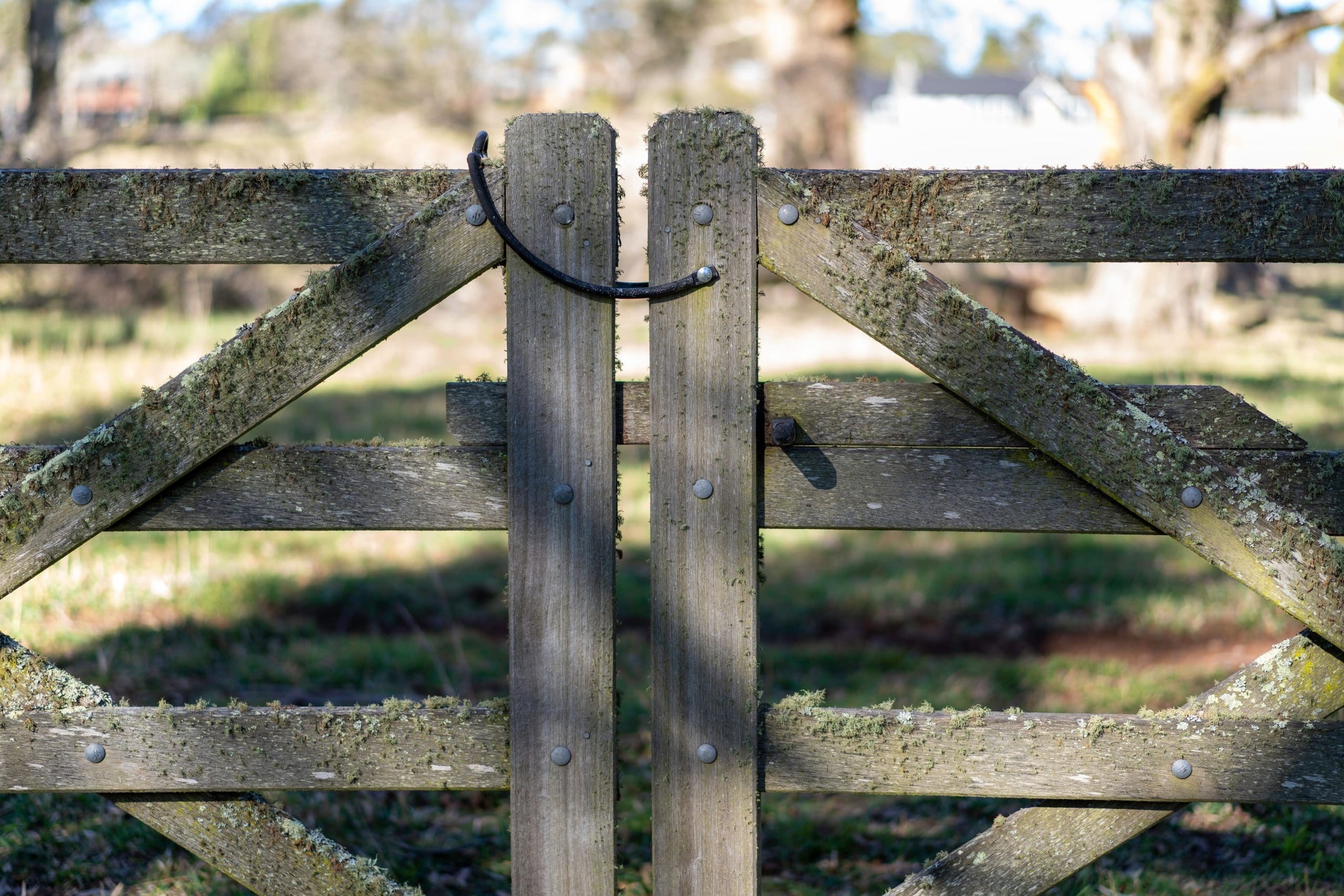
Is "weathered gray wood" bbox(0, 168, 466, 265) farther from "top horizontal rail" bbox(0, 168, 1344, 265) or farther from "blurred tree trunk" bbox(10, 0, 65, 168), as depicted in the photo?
"blurred tree trunk" bbox(10, 0, 65, 168)

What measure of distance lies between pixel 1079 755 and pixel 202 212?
195 cm

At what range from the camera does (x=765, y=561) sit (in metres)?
6.89

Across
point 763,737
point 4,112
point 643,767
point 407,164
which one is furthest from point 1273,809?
point 4,112

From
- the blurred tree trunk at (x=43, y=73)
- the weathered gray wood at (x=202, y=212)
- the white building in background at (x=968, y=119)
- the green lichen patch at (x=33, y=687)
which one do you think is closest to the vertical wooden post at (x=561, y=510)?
the weathered gray wood at (x=202, y=212)

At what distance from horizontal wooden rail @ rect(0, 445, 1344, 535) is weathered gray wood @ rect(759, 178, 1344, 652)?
91 mm

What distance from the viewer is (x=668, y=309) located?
2.10m

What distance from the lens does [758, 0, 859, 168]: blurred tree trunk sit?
14852 mm

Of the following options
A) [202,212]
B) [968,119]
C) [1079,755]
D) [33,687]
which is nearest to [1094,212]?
[1079,755]

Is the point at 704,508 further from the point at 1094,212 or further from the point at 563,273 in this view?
the point at 1094,212

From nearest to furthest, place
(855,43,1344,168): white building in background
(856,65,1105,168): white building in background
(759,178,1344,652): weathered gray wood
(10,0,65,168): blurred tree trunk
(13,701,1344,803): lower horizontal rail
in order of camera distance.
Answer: (759,178,1344,652): weathered gray wood, (13,701,1344,803): lower horizontal rail, (10,0,65,168): blurred tree trunk, (855,43,1344,168): white building in background, (856,65,1105,168): white building in background

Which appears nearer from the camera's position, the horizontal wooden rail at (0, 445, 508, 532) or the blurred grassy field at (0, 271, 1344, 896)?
the horizontal wooden rail at (0, 445, 508, 532)

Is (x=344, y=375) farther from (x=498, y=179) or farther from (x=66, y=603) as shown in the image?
(x=498, y=179)

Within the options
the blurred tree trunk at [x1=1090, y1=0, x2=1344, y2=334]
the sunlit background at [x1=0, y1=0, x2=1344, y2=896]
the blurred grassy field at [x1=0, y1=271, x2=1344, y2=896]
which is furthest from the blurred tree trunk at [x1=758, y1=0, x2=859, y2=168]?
the blurred grassy field at [x1=0, y1=271, x2=1344, y2=896]

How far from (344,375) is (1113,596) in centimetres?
840
